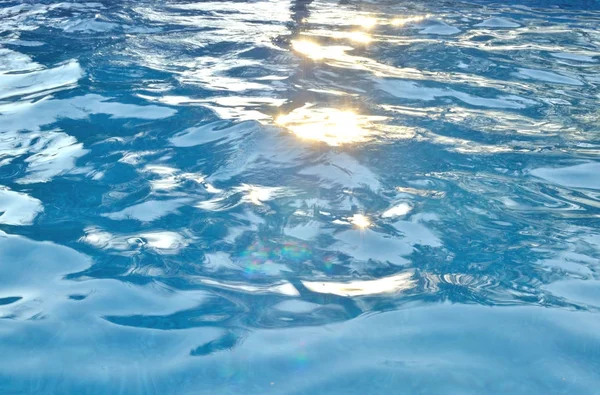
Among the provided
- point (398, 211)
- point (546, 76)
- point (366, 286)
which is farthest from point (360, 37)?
point (366, 286)

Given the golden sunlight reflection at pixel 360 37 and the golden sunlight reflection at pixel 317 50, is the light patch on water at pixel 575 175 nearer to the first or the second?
the golden sunlight reflection at pixel 317 50

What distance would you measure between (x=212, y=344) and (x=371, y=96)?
10.2 ft

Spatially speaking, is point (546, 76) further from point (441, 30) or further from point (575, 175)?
point (575, 175)

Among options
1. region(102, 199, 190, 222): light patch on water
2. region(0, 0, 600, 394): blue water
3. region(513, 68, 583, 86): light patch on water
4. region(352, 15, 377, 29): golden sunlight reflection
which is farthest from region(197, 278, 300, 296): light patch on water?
region(352, 15, 377, 29): golden sunlight reflection

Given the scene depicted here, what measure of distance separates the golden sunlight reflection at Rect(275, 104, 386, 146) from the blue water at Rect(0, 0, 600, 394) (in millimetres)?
22

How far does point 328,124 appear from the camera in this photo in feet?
15.0

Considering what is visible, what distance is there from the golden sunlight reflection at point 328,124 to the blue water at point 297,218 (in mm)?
22

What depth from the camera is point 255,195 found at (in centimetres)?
364

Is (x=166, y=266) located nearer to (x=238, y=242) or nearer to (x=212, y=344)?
(x=238, y=242)

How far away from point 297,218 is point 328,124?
52.4 inches

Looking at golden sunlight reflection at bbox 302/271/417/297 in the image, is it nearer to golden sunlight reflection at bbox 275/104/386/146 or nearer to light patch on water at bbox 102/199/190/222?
light patch on water at bbox 102/199/190/222

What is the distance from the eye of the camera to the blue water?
7.80 feet

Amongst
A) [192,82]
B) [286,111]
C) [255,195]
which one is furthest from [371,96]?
[255,195]

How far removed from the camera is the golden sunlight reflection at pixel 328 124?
433 centimetres
